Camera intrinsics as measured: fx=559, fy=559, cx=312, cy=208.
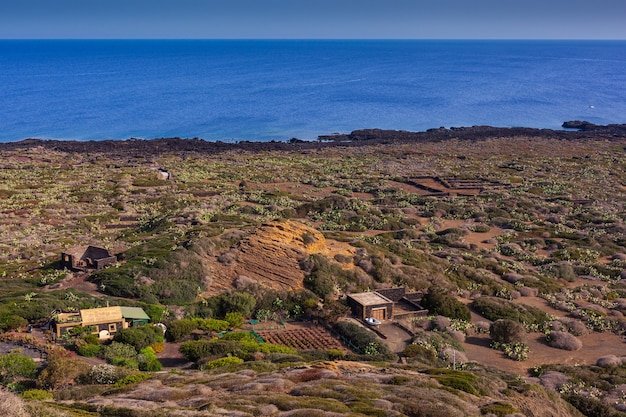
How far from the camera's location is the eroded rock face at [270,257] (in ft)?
101

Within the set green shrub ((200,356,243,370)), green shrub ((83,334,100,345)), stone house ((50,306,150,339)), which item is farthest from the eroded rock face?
green shrub ((200,356,243,370))

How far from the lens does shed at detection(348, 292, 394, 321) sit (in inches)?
1090

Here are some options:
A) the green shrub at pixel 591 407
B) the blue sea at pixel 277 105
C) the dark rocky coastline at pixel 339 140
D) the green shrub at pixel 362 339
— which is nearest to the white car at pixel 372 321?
the green shrub at pixel 362 339

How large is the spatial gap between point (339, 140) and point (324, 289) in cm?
7924

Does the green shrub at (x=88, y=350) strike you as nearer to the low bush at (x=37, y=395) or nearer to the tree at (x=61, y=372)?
the tree at (x=61, y=372)

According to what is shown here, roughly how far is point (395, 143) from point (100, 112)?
73.5m

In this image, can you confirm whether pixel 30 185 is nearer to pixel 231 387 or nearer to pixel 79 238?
pixel 79 238

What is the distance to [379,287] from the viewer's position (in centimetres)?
3225

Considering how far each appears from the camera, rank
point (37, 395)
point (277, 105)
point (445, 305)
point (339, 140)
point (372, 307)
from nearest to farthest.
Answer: point (37, 395) < point (372, 307) < point (445, 305) < point (339, 140) < point (277, 105)

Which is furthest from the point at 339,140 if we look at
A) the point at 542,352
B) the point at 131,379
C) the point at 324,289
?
the point at 131,379

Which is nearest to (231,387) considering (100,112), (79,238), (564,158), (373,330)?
(373,330)

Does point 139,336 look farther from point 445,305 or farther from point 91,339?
point 445,305

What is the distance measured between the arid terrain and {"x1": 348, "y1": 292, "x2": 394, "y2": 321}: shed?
1.40 feet

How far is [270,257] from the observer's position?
3238cm
